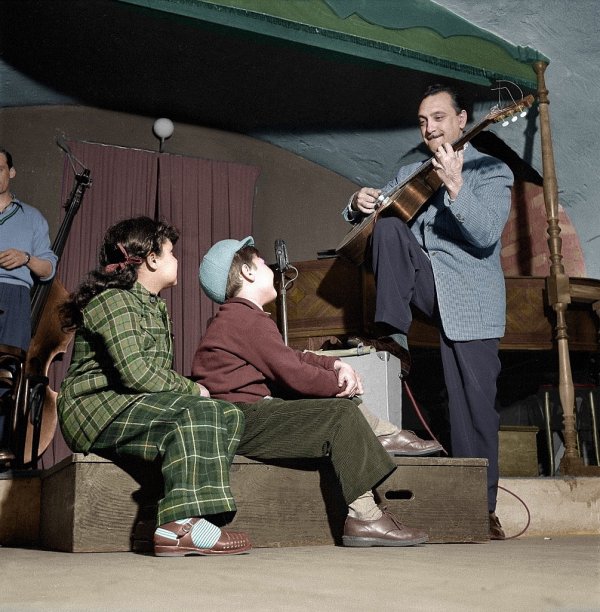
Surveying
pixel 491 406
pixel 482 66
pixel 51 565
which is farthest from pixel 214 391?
pixel 482 66

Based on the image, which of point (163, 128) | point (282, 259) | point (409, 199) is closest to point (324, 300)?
point (282, 259)

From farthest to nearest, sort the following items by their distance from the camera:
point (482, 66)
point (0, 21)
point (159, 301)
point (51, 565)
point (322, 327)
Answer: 1. point (0, 21)
2. point (482, 66)
3. point (322, 327)
4. point (159, 301)
5. point (51, 565)

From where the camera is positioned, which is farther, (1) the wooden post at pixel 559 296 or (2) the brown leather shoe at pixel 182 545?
(1) the wooden post at pixel 559 296

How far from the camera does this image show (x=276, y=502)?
1990mm

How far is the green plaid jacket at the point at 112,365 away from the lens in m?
1.89

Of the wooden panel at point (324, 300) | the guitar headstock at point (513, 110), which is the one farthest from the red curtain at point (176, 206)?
the guitar headstock at point (513, 110)

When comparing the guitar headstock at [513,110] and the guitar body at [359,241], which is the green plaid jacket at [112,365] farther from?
the guitar headstock at [513,110]

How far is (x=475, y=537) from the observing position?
7.07 ft

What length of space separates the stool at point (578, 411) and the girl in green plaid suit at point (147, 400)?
234cm

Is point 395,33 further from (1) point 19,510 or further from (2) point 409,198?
(1) point 19,510

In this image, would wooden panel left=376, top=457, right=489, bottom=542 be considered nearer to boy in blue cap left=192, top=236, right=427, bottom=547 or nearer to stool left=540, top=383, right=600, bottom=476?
boy in blue cap left=192, top=236, right=427, bottom=547

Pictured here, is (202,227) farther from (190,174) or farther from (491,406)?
(491,406)

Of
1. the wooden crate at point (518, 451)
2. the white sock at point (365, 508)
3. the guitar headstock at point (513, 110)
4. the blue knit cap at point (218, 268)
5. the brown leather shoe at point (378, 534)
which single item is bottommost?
the brown leather shoe at point (378, 534)

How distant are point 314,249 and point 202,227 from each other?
730mm
